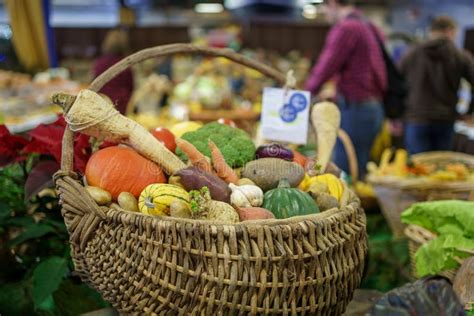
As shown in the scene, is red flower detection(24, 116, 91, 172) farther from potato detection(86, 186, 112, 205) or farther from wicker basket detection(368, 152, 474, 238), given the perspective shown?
wicker basket detection(368, 152, 474, 238)

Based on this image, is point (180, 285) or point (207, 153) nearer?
point (180, 285)

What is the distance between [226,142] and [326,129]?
0.31 metres

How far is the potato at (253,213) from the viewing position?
1.06 metres

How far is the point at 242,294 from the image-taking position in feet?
3.14

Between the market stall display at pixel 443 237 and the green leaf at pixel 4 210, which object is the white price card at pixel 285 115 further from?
the green leaf at pixel 4 210

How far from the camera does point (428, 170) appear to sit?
247 cm

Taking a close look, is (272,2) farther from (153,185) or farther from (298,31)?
(153,185)

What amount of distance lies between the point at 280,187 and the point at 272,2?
1013 centimetres

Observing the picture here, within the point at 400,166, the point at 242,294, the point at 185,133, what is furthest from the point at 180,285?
the point at 400,166

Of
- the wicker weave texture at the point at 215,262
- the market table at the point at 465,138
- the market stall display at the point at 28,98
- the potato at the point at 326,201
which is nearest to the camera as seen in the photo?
the wicker weave texture at the point at 215,262

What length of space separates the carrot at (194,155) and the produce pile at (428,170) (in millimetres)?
1376

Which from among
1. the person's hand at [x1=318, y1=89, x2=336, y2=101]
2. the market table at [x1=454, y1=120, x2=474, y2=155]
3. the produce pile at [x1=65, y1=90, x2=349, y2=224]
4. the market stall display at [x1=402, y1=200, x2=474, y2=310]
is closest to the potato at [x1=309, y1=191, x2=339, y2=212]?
the produce pile at [x1=65, y1=90, x2=349, y2=224]

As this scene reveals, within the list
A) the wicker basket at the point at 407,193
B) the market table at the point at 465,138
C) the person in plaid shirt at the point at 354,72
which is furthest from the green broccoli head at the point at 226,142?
the market table at the point at 465,138

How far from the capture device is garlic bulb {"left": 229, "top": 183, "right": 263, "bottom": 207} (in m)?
1.11
